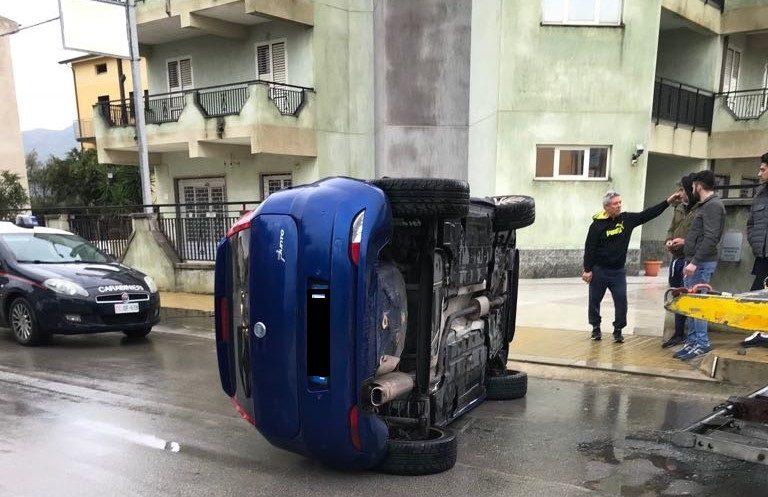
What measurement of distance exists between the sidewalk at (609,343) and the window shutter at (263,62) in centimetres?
948

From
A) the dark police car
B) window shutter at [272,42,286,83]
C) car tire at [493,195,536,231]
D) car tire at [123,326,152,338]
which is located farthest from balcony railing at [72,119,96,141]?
car tire at [493,195,536,231]

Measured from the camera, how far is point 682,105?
16.4 meters

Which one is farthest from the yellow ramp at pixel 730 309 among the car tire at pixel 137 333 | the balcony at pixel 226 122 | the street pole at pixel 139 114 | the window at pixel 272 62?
the window at pixel 272 62

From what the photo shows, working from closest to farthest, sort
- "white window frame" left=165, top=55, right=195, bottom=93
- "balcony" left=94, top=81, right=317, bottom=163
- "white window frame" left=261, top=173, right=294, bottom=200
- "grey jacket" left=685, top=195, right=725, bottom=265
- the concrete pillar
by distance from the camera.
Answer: "grey jacket" left=685, top=195, right=725, bottom=265
the concrete pillar
"balcony" left=94, top=81, right=317, bottom=163
"white window frame" left=261, top=173, right=294, bottom=200
"white window frame" left=165, top=55, right=195, bottom=93

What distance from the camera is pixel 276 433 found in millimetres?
3283

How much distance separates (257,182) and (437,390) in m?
16.1

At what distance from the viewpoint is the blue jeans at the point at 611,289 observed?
6.95m

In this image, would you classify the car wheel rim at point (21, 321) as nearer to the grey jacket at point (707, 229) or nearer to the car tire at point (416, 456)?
the car tire at point (416, 456)

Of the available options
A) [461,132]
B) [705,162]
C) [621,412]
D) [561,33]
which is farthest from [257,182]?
[621,412]

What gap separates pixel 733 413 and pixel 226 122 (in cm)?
1508

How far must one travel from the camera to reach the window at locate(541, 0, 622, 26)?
13.2 m

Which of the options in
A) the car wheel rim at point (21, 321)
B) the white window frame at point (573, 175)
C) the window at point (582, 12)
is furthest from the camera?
the white window frame at point (573, 175)

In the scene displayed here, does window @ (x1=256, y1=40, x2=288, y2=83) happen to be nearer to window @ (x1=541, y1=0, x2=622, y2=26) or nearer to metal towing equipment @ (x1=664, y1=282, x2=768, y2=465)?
window @ (x1=541, y1=0, x2=622, y2=26)

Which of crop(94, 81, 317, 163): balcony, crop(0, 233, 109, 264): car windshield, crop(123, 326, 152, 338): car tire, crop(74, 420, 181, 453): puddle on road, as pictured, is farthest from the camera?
crop(94, 81, 317, 163): balcony
